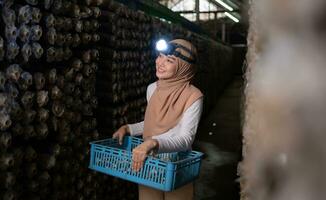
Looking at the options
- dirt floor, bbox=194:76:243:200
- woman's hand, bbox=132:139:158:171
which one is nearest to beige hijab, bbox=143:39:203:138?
woman's hand, bbox=132:139:158:171

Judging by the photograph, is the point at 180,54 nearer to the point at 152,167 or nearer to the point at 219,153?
the point at 152,167

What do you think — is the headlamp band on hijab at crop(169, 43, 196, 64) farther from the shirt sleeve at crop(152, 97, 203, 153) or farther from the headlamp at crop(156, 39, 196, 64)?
the shirt sleeve at crop(152, 97, 203, 153)

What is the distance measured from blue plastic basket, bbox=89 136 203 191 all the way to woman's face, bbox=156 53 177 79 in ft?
1.66

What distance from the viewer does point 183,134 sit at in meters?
2.33

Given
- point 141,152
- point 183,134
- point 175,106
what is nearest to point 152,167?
point 141,152

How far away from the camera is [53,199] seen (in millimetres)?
2877

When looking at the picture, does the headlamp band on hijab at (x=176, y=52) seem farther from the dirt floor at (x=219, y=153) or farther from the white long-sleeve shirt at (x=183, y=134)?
the dirt floor at (x=219, y=153)

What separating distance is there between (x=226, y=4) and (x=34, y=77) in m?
10.9

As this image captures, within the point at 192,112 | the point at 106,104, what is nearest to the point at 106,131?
the point at 106,104

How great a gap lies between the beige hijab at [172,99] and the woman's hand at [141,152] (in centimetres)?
36

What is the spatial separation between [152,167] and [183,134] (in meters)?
0.29

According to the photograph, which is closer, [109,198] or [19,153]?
[19,153]

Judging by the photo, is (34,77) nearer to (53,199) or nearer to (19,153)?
(19,153)

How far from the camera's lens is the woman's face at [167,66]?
8.20 feet
